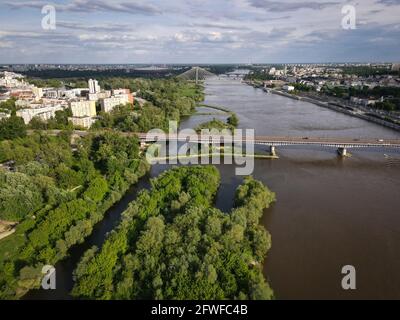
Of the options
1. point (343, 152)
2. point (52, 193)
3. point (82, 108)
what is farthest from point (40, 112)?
point (343, 152)

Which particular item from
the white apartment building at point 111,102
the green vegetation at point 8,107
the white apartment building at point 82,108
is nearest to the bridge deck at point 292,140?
the white apartment building at point 82,108

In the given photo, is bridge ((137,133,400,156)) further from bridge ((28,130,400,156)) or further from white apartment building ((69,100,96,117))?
white apartment building ((69,100,96,117))

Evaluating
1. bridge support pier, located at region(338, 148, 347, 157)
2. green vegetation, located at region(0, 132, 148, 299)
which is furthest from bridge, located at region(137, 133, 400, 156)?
green vegetation, located at region(0, 132, 148, 299)

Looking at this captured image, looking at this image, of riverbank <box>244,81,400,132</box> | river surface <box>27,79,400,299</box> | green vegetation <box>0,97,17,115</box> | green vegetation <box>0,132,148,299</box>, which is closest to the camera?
river surface <box>27,79,400,299</box>

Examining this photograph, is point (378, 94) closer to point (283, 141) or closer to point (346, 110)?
point (346, 110)

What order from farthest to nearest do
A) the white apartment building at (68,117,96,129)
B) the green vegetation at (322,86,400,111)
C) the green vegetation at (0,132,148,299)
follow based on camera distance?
the green vegetation at (322,86,400,111) < the white apartment building at (68,117,96,129) < the green vegetation at (0,132,148,299)

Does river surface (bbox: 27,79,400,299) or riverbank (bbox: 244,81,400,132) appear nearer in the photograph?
river surface (bbox: 27,79,400,299)
